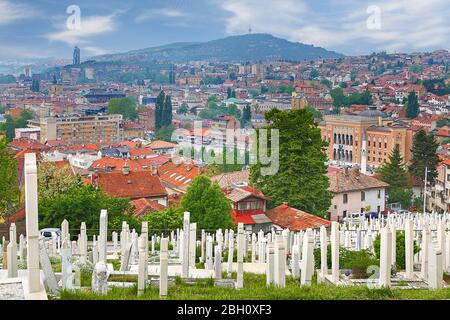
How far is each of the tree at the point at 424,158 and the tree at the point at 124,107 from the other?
3075 centimetres

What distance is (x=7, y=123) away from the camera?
49.3 m

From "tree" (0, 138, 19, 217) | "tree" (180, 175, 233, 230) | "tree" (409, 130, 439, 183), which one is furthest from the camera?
"tree" (409, 130, 439, 183)

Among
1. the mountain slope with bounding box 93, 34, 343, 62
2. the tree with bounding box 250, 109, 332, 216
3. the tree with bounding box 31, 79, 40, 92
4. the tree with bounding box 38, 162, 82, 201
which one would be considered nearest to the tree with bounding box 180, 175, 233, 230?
the tree with bounding box 38, 162, 82, 201

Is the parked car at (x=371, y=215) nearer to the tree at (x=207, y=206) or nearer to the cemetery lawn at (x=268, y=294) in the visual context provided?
the tree at (x=207, y=206)

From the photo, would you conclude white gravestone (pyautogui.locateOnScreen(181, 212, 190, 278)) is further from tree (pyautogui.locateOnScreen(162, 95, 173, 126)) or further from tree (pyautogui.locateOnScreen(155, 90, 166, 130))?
tree (pyautogui.locateOnScreen(155, 90, 166, 130))

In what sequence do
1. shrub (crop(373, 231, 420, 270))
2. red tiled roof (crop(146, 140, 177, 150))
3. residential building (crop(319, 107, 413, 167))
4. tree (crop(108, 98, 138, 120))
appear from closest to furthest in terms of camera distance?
shrub (crop(373, 231, 420, 270))
residential building (crop(319, 107, 413, 167))
red tiled roof (crop(146, 140, 177, 150))
tree (crop(108, 98, 138, 120))

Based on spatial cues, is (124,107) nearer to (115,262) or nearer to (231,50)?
(231,50)

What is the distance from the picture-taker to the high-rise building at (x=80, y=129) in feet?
161

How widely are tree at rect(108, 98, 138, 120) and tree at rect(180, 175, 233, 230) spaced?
41.7m

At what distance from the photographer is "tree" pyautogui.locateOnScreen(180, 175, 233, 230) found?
13258mm

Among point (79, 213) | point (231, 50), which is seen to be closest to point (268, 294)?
point (79, 213)

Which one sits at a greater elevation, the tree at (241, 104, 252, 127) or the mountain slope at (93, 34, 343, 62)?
the mountain slope at (93, 34, 343, 62)

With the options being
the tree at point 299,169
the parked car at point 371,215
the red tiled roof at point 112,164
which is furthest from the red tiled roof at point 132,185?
the red tiled roof at point 112,164
